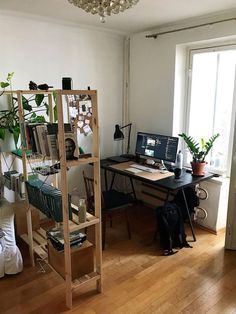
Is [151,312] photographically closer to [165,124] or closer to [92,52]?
[165,124]

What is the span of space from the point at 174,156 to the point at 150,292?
152 centimetres

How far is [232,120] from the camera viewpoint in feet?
10.3

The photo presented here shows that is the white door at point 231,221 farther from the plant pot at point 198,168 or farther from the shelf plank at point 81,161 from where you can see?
the shelf plank at point 81,161

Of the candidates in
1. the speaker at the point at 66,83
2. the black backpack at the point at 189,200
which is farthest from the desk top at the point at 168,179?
the speaker at the point at 66,83

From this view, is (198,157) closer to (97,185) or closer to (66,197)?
(97,185)

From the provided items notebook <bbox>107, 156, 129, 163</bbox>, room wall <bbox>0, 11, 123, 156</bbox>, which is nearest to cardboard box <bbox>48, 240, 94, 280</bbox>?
notebook <bbox>107, 156, 129, 163</bbox>

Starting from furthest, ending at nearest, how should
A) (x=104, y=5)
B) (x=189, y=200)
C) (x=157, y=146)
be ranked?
1. (x=157, y=146)
2. (x=189, y=200)
3. (x=104, y=5)

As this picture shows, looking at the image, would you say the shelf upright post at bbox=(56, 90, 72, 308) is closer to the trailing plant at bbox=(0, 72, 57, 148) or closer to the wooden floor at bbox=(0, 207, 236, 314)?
the wooden floor at bbox=(0, 207, 236, 314)

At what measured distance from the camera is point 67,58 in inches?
134

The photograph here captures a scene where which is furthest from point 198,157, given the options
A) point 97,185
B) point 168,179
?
point 97,185

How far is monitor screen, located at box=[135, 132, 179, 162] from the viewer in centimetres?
332

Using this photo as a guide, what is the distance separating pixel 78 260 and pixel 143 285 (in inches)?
24.0

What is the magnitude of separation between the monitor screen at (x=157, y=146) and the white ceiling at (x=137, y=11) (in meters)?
1.31

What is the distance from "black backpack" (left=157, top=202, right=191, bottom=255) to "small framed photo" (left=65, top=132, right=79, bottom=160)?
1.32m
